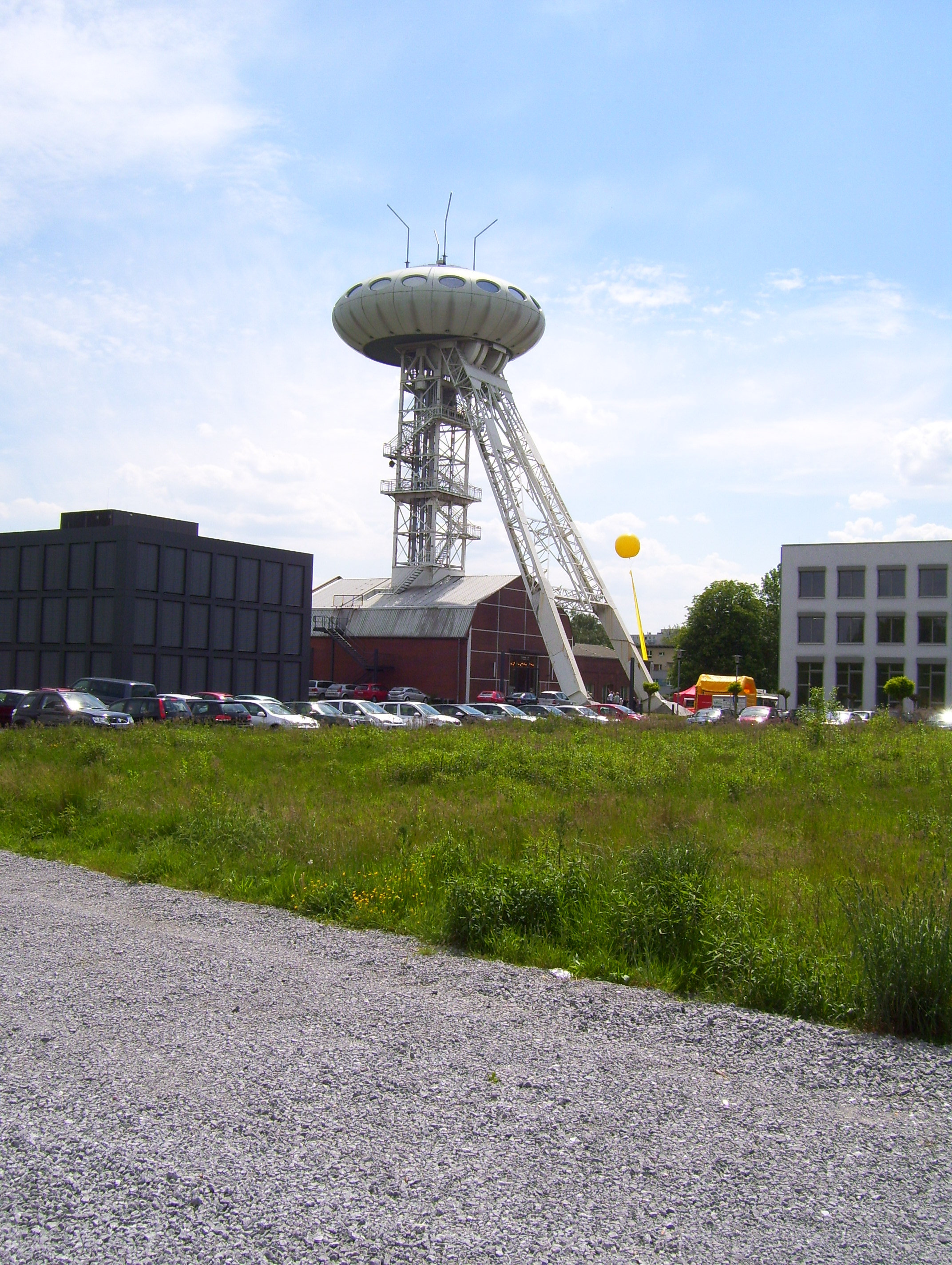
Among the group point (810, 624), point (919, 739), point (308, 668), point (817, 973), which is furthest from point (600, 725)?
point (810, 624)

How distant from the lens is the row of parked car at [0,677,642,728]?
2934 centimetres

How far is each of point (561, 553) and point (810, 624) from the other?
18.2 metres

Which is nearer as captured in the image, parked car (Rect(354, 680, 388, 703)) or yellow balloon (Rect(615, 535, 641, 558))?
yellow balloon (Rect(615, 535, 641, 558))

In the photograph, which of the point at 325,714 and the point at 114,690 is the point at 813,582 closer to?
the point at 325,714

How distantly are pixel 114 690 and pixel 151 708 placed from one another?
179 inches

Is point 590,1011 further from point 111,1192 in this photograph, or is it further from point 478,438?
point 478,438

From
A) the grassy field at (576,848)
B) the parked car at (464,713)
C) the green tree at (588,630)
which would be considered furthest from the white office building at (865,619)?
the green tree at (588,630)

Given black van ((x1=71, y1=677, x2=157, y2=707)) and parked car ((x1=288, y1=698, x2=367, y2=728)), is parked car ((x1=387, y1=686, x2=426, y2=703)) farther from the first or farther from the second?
black van ((x1=71, y1=677, x2=157, y2=707))

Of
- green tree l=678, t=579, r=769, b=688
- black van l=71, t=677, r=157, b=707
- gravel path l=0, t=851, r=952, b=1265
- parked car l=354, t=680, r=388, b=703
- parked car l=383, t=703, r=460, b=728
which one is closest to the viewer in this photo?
gravel path l=0, t=851, r=952, b=1265

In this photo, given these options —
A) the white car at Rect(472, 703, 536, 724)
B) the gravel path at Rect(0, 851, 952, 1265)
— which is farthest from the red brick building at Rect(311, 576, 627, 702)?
the gravel path at Rect(0, 851, 952, 1265)

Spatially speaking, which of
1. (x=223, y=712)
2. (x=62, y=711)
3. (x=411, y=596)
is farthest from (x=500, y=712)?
(x=411, y=596)

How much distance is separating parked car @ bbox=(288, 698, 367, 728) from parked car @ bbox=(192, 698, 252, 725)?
2.85 m

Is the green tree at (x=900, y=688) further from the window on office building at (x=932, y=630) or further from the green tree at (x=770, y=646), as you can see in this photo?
the green tree at (x=770, y=646)

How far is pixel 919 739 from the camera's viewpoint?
26547 millimetres
